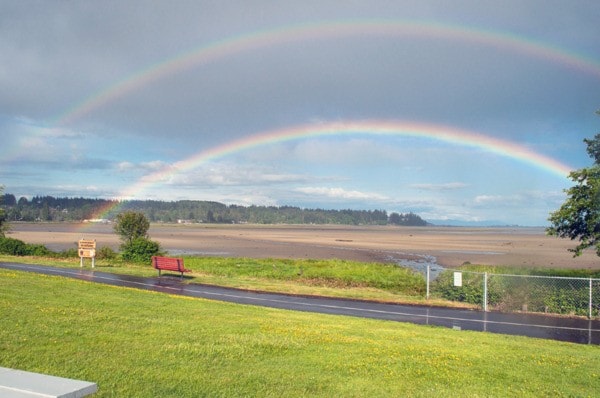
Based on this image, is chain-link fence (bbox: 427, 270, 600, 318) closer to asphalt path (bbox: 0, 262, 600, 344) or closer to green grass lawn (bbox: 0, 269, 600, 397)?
asphalt path (bbox: 0, 262, 600, 344)

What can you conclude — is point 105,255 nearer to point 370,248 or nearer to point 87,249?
point 87,249

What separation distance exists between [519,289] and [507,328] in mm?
6134

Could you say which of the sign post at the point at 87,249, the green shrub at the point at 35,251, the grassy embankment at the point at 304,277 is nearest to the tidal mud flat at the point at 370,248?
the grassy embankment at the point at 304,277

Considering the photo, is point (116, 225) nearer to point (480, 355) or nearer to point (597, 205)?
point (597, 205)

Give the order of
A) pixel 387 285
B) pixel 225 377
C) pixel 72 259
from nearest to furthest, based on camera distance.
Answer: pixel 225 377
pixel 387 285
pixel 72 259

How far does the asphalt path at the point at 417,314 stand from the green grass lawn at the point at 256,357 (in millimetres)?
3827

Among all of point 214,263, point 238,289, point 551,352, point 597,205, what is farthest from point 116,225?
point 551,352

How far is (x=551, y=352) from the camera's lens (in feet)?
33.9

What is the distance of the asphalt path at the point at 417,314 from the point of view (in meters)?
15.1

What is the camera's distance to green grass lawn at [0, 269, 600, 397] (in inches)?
249

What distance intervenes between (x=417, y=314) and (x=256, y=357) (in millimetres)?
10816

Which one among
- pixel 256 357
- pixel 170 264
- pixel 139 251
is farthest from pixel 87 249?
pixel 256 357

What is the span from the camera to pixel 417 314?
17406 mm

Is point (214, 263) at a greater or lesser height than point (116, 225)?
lesser
